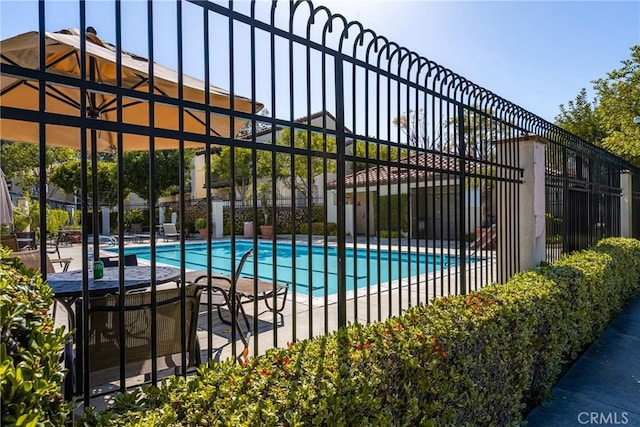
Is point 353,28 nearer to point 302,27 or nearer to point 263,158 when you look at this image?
point 302,27

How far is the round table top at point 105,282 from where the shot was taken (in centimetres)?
305

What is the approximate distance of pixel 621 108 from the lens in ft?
41.0

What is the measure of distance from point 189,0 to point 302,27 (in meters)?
0.73

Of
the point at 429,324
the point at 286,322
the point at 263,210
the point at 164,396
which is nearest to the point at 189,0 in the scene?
the point at 164,396

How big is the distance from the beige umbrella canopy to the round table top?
3.98 feet

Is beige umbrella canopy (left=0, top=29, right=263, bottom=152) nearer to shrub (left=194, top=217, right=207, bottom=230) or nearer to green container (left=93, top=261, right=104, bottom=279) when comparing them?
green container (left=93, top=261, right=104, bottom=279)

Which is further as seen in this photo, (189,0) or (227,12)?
(227,12)

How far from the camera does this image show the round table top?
10.0 feet

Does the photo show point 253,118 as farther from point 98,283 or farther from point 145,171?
point 145,171

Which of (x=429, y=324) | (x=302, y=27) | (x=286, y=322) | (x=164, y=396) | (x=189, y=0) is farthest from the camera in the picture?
(x=286, y=322)

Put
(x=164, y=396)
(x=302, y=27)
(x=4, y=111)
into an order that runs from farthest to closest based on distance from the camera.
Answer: (x=302, y=27)
(x=164, y=396)
(x=4, y=111)

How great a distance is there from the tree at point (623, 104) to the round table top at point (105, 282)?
44.0 feet

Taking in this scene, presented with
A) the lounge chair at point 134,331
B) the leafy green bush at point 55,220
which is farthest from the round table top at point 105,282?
the leafy green bush at point 55,220

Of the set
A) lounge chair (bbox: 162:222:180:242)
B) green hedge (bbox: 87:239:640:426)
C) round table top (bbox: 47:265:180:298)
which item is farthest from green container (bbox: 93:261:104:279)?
lounge chair (bbox: 162:222:180:242)
